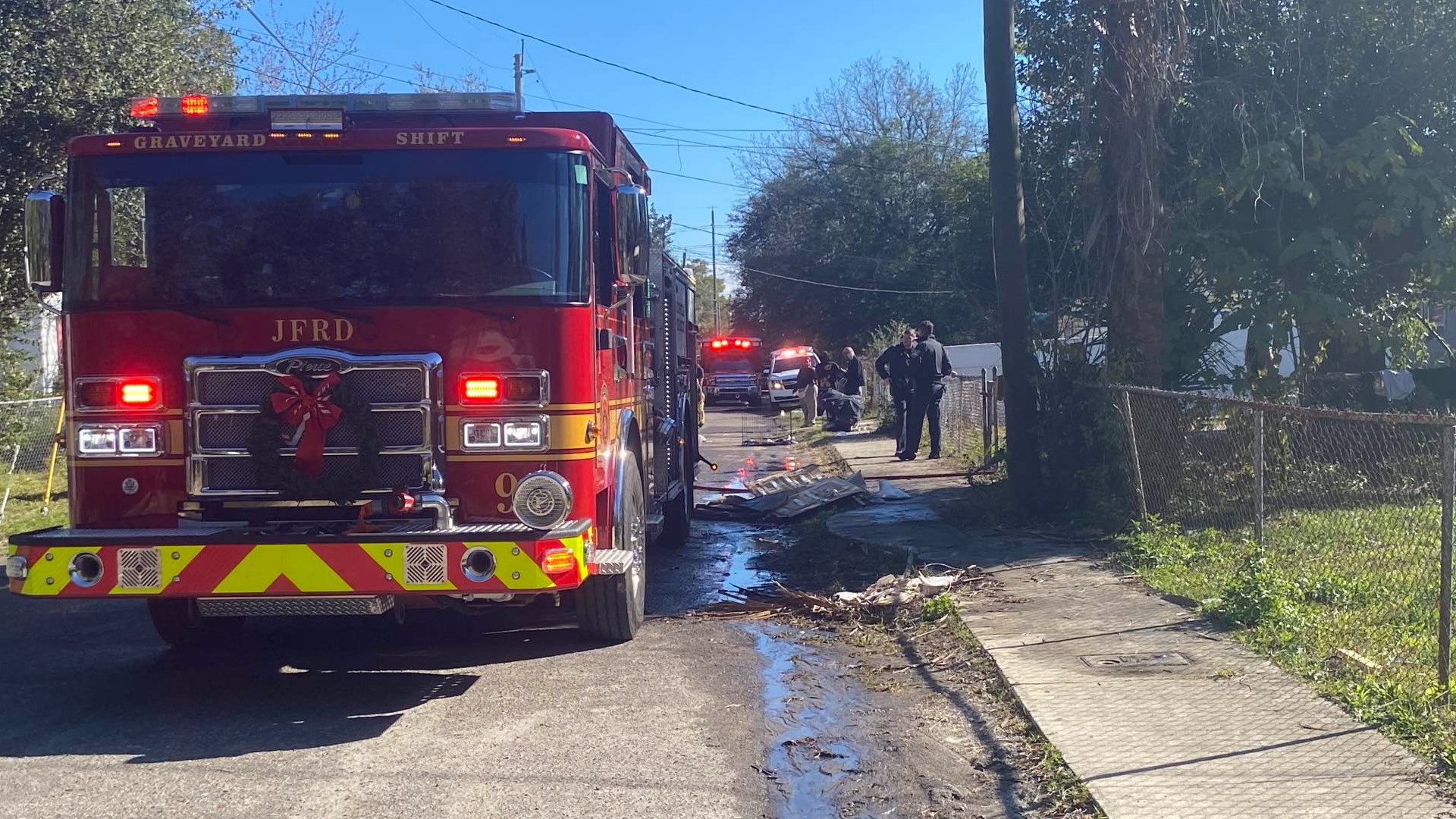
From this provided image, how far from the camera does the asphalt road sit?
16.4ft

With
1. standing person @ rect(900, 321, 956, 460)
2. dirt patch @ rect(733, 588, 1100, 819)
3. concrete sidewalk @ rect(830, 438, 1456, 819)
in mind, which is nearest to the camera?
concrete sidewalk @ rect(830, 438, 1456, 819)

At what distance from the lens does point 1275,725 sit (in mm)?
5430

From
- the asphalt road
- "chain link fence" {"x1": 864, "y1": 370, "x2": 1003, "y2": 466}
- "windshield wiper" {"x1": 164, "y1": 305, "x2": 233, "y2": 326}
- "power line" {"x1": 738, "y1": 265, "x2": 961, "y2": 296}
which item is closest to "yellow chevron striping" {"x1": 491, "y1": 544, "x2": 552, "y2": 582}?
the asphalt road

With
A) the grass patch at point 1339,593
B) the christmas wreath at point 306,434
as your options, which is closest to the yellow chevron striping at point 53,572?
the christmas wreath at point 306,434

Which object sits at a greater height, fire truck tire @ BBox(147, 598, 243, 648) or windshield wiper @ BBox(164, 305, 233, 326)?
windshield wiper @ BBox(164, 305, 233, 326)

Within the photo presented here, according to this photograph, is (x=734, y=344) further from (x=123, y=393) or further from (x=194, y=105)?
(x=123, y=393)

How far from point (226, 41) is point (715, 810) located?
1441cm

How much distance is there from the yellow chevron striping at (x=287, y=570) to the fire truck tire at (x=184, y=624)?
1.38 m

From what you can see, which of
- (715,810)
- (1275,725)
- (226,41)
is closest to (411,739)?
(715,810)

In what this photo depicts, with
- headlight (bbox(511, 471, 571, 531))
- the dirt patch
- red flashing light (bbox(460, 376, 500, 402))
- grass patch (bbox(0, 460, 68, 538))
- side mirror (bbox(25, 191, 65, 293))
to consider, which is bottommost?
the dirt patch

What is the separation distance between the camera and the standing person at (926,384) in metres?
17.3

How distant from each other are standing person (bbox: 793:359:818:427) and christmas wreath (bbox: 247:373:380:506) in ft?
76.9

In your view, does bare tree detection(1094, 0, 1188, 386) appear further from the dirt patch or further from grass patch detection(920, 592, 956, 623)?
the dirt patch

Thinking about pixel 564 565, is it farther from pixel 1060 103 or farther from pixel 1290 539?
pixel 1060 103
